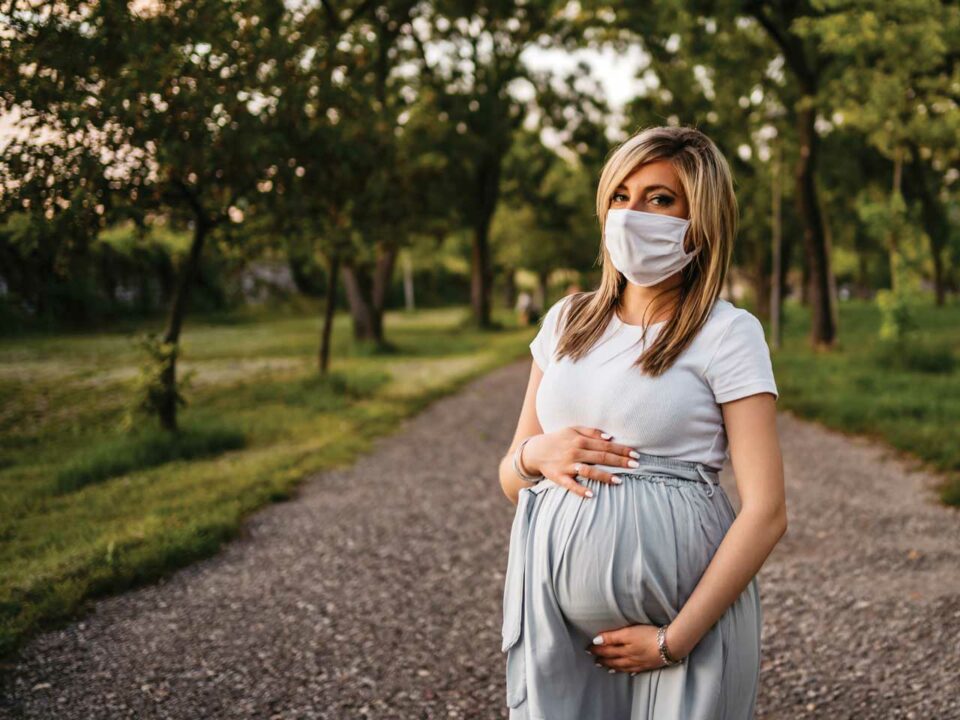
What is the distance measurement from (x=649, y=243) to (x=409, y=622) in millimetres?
3458

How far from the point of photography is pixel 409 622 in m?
4.85

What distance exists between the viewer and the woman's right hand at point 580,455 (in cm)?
194

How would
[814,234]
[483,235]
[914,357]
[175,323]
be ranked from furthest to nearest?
[483,235] → [814,234] → [914,357] → [175,323]

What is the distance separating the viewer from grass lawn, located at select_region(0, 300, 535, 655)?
557 centimetres

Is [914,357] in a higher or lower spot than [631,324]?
lower

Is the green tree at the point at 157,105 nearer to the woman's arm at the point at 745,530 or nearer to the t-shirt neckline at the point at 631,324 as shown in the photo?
the t-shirt neckline at the point at 631,324

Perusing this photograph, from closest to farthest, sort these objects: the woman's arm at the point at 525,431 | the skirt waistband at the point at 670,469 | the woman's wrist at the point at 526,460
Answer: the skirt waistband at the point at 670,469 → the woman's wrist at the point at 526,460 → the woman's arm at the point at 525,431

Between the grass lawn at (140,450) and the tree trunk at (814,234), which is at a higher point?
the tree trunk at (814,234)

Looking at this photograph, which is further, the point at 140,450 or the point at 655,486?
the point at 140,450

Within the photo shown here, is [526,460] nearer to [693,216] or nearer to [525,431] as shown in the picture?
[525,431]

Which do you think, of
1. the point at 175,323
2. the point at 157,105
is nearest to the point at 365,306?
the point at 175,323

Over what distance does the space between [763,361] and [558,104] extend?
30.0 metres

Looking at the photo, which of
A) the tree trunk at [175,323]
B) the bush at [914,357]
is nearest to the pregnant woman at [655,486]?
the tree trunk at [175,323]

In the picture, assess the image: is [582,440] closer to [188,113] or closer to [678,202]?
[678,202]
